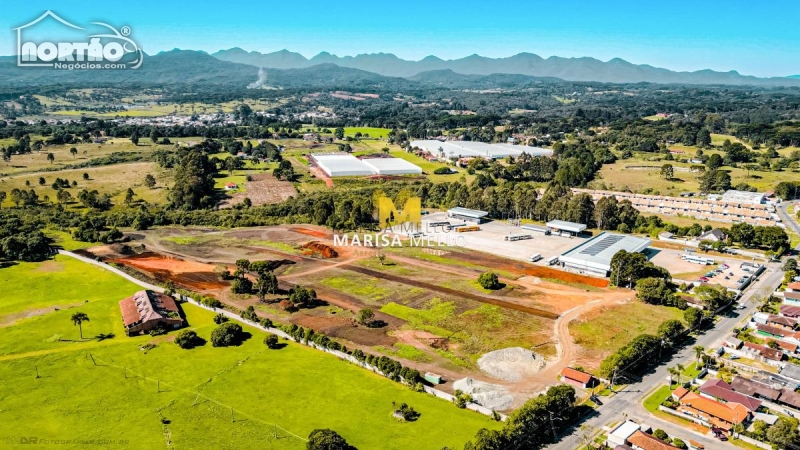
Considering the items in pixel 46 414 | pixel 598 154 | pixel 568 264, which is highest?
pixel 598 154

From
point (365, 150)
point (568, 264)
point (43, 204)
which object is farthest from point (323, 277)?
point (365, 150)

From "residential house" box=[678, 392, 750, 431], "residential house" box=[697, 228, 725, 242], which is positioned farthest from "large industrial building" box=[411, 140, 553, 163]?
"residential house" box=[678, 392, 750, 431]

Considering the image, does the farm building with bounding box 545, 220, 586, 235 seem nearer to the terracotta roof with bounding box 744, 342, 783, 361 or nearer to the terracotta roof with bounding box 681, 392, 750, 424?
the terracotta roof with bounding box 744, 342, 783, 361

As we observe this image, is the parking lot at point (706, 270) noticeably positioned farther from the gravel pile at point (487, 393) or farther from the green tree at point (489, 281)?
the gravel pile at point (487, 393)

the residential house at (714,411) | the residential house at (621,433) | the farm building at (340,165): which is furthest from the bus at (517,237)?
the farm building at (340,165)

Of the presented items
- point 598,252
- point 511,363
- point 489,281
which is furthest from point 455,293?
point 598,252

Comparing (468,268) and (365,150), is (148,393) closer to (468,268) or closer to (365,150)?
(468,268)
